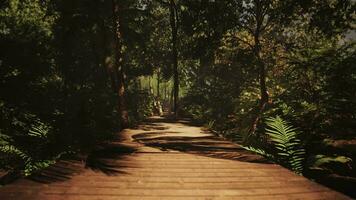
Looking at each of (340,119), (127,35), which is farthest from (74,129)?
(127,35)

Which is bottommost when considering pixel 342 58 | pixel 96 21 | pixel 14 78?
pixel 14 78

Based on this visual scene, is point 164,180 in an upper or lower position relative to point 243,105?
lower

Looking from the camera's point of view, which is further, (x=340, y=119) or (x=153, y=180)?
(x=340, y=119)

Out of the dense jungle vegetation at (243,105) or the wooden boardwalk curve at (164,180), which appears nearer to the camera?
the wooden boardwalk curve at (164,180)

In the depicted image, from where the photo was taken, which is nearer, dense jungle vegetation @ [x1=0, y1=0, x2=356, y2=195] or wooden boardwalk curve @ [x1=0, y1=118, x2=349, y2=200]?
wooden boardwalk curve @ [x1=0, y1=118, x2=349, y2=200]

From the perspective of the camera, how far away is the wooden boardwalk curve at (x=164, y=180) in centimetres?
486

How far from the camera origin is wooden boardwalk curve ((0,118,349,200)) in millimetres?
4855

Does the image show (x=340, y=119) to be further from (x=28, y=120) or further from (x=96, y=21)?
(x=96, y=21)

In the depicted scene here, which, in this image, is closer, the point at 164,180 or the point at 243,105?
the point at 164,180

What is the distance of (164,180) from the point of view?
19.1ft

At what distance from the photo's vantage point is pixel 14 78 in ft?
42.9

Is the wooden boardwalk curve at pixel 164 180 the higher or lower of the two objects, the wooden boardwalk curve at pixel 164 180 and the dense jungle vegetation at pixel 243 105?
the lower

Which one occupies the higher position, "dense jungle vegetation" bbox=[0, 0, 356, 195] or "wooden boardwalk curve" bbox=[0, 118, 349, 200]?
"dense jungle vegetation" bbox=[0, 0, 356, 195]

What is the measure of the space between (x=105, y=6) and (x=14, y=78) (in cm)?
1339
